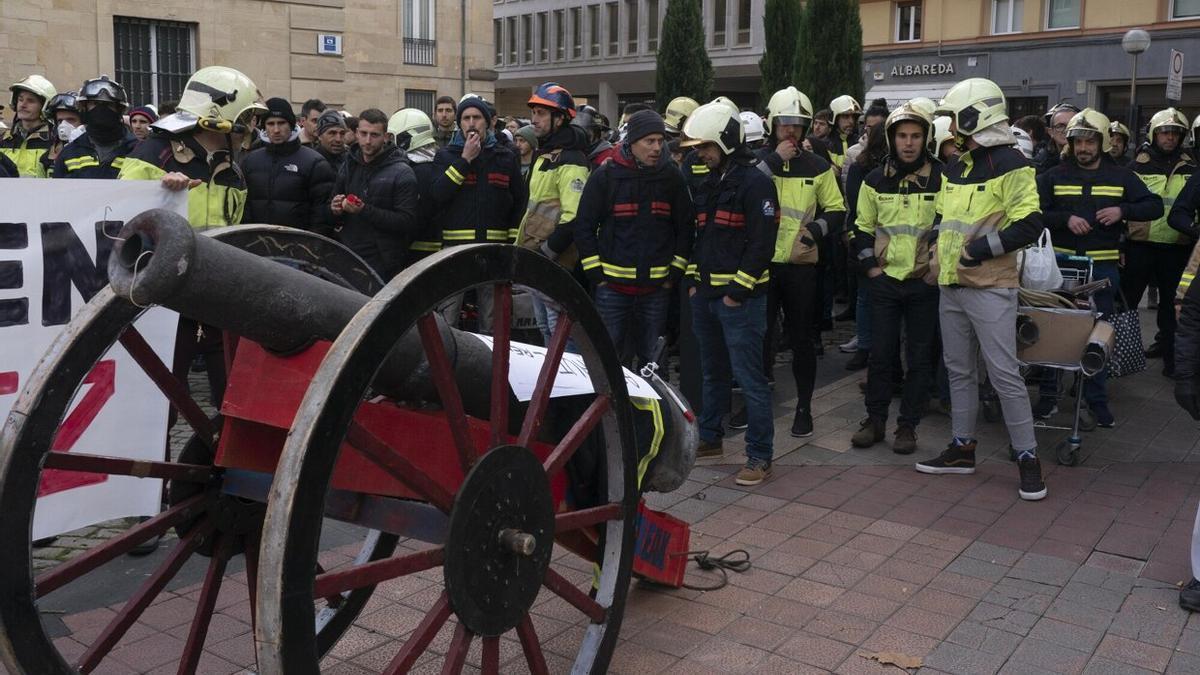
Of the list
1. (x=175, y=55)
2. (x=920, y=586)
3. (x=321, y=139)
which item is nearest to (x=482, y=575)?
(x=920, y=586)

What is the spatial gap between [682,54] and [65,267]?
3650 centimetres

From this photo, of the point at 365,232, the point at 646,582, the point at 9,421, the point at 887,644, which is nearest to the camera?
the point at 9,421

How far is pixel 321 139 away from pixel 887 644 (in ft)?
22.8

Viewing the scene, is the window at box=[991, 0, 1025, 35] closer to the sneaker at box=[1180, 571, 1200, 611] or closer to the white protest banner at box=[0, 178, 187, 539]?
the sneaker at box=[1180, 571, 1200, 611]

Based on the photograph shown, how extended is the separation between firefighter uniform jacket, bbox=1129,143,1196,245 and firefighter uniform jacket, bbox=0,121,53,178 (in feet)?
28.5

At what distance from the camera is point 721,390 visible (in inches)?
276

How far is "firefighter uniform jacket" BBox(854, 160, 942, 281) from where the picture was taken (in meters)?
6.98

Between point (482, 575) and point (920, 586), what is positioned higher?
point (482, 575)

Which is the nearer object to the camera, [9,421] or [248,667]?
[9,421]

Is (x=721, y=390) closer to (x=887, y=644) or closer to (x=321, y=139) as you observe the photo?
(x=887, y=644)

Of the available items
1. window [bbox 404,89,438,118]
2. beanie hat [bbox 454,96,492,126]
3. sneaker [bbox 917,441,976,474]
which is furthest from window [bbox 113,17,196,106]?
sneaker [bbox 917,441,976,474]

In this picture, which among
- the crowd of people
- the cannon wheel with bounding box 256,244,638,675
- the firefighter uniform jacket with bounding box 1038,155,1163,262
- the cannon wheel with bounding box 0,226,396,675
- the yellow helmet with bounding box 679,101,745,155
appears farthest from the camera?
the firefighter uniform jacket with bounding box 1038,155,1163,262

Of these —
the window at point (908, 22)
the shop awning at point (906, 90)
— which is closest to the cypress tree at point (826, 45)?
the shop awning at point (906, 90)

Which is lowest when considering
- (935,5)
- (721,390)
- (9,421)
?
(721,390)
